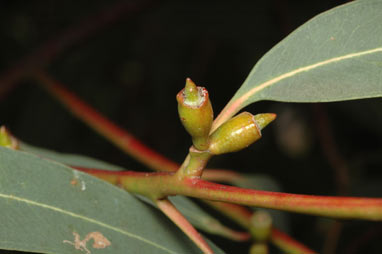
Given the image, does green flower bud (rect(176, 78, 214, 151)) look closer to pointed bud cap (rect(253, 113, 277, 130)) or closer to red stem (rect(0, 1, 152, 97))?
pointed bud cap (rect(253, 113, 277, 130))

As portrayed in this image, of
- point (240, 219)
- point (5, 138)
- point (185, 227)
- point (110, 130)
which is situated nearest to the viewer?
point (185, 227)

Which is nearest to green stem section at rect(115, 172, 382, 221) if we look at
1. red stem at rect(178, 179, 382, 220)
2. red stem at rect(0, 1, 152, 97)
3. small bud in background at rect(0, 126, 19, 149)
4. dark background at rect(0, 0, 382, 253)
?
red stem at rect(178, 179, 382, 220)

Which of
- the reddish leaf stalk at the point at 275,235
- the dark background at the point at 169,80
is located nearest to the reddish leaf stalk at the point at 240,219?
the reddish leaf stalk at the point at 275,235

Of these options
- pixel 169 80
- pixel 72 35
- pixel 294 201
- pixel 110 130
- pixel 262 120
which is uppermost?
pixel 169 80

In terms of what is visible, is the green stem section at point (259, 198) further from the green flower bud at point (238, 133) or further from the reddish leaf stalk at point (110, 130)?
the reddish leaf stalk at point (110, 130)

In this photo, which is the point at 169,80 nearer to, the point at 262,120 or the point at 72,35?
the point at 72,35

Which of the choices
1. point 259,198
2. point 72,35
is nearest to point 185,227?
point 259,198
